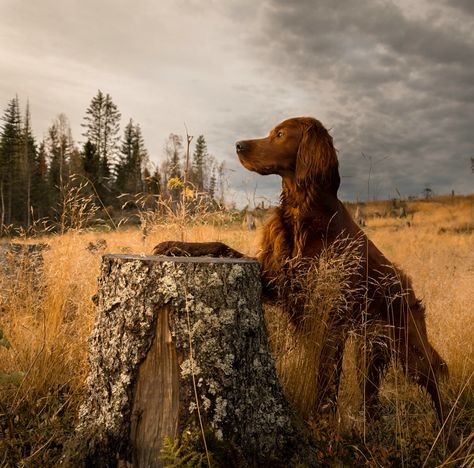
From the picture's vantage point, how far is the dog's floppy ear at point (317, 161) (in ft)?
7.78

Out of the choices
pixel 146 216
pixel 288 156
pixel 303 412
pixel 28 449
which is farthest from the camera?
pixel 146 216

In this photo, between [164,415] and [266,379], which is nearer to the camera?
[164,415]

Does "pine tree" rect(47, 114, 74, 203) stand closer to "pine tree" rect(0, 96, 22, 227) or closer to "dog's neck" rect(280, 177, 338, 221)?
"pine tree" rect(0, 96, 22, 227)

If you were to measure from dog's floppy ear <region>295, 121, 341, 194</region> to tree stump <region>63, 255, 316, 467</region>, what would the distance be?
891 mm

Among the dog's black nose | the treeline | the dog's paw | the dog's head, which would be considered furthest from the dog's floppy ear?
the treeline

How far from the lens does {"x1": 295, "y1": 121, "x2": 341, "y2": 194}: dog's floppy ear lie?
2371 mm

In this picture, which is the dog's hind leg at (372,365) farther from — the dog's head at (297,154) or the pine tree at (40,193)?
the pine tree at (40,193)

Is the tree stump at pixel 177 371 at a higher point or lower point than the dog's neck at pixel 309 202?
lower

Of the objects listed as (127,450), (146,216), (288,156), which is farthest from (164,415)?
(146,216)

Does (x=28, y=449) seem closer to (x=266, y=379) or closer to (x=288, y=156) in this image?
(x=266, y=379)

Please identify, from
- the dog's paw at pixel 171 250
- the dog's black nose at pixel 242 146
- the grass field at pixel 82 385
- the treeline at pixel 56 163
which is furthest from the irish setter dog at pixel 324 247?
the treeline at pixel 56 163

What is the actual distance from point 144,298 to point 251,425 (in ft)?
2.18

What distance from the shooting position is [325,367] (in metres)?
2.20

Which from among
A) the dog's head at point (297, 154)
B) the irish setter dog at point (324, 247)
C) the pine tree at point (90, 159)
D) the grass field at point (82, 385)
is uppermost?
the pine tree at point (90, 159)
